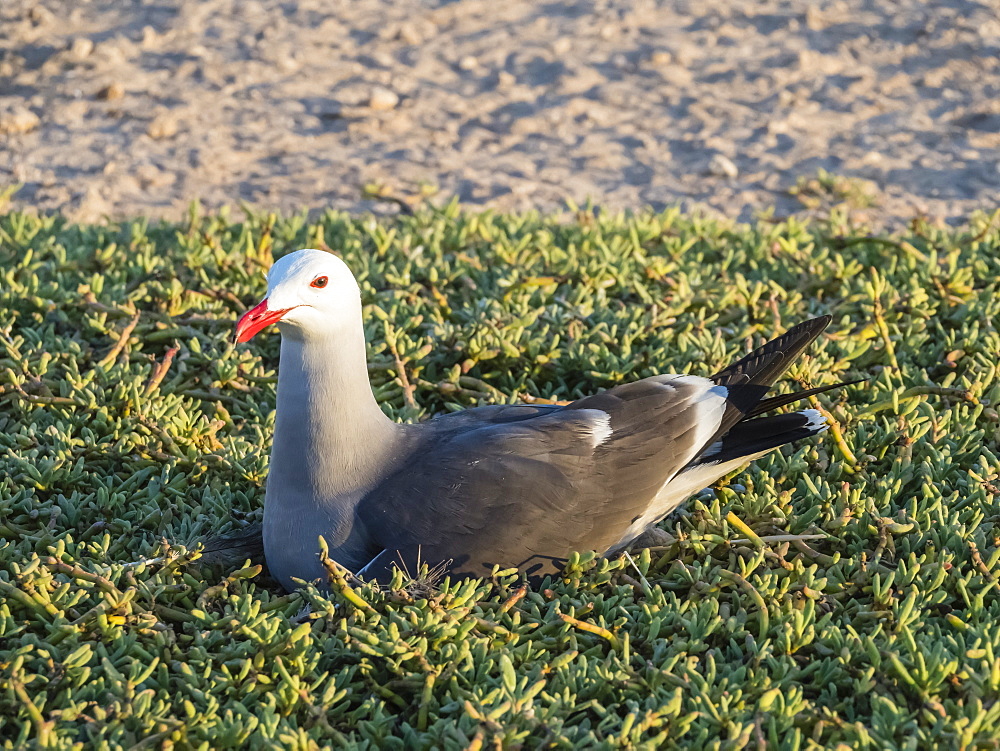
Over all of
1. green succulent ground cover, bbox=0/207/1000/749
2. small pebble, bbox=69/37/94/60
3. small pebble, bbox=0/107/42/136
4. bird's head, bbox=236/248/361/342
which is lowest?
green succulent ground cover, bbox=0/207/1000/749

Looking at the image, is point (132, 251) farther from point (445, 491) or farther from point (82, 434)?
point (445, 491)

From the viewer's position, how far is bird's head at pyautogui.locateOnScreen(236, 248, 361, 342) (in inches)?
106

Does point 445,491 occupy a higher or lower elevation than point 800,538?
higher

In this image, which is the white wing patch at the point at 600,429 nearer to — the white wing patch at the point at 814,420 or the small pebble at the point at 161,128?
the white wing patch at the point at 814,420

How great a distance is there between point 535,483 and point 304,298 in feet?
2.34

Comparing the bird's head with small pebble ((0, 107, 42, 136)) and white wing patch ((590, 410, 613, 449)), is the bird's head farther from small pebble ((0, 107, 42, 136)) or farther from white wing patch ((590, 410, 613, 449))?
small pebble ((0, 107, 42, 136))

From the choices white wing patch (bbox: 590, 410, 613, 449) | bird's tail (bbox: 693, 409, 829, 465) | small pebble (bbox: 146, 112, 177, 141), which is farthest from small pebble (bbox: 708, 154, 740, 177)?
white wing patch (bbox: 590, 410, 613, 449)

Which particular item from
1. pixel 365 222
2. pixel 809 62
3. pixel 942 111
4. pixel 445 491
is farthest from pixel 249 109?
pixel 445 491

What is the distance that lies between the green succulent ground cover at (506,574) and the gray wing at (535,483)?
0.10 meters

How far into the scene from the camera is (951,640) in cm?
256

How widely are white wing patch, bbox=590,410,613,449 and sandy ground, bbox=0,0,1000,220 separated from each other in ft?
9.21

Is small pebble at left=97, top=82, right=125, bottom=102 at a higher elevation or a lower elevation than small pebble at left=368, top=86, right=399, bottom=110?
higher

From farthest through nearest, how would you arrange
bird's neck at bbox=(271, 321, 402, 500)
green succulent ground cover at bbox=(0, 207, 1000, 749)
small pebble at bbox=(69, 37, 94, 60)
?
small pebble at bbox=(69, 37, 94, 60)
bird's neck at bbox=(271, 321, 402, 500)
green succulent ground cover at bbox=(0, 207, 1000, 749)

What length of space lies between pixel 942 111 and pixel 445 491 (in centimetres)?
484
